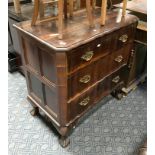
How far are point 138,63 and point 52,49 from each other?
1205 millimetres

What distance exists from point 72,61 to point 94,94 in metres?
0.49

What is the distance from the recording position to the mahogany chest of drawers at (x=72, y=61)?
1155mm

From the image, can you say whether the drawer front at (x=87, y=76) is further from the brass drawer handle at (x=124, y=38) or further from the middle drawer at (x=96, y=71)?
the brass drawer handle at (x=124, y=38)

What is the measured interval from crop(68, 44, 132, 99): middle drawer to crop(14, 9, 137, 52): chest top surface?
211 mm

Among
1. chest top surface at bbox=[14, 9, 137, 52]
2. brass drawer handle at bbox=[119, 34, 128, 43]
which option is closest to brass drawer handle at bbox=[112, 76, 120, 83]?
brass drawer handle at bbox=[119, 34, 128, 43]

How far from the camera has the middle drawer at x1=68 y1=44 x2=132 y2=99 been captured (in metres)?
1.28

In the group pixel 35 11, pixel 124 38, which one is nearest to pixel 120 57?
pixel 124 38

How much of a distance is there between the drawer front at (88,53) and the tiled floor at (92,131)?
67cm

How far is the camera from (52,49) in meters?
1.08

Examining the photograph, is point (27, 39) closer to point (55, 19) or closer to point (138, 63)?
point (55, 19)

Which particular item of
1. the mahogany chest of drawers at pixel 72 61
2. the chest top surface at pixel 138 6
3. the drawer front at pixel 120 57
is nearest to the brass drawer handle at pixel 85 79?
the mahogany chest of drawers at pixel 72 61

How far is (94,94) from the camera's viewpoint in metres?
1.55
